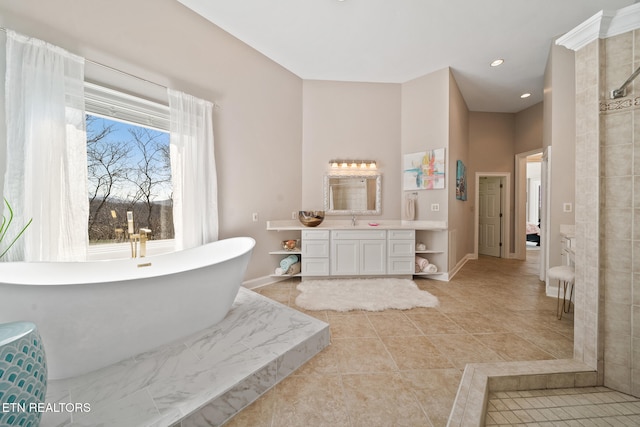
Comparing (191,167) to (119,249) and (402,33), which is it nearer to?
(119,249)

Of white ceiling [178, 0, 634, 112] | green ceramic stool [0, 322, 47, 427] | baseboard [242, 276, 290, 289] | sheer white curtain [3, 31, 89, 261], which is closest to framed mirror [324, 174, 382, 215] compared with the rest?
baseboard [242, 276, 290, 289]

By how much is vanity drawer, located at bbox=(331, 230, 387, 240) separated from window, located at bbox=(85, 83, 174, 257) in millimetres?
2035

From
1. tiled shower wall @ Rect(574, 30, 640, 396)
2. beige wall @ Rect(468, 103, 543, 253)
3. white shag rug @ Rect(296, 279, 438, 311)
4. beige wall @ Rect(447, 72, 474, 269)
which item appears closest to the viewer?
tiled shower wall @ Rect(574, 30, 640, 396)

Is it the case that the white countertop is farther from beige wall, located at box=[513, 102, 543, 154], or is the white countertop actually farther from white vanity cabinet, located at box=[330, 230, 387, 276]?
beige wall, located at box=[513, 102, 543, 154]

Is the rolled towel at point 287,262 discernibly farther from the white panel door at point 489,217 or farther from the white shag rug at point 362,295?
the white panel door at point 489,217

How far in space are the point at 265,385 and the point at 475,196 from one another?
541 centimetres

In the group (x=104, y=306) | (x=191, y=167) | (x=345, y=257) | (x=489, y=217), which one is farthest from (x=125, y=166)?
(x=489, y=217)

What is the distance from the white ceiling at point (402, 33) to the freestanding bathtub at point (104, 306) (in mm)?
2622

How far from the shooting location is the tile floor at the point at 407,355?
128cm

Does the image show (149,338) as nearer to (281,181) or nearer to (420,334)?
(420,334)

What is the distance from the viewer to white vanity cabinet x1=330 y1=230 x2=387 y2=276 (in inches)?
136

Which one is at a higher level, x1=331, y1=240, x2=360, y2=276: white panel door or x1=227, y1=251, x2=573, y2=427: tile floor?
x1=331, y1=240, x2=360, y2=276: white panel door

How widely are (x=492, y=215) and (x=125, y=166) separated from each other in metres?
6.64

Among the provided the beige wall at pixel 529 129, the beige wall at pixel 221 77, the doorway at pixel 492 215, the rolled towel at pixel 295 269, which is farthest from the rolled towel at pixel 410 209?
→ the beige wall at pixel 529 129
